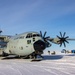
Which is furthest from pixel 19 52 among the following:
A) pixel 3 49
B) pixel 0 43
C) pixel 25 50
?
pixel 0 43

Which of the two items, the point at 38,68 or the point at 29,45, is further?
the point at 29,45

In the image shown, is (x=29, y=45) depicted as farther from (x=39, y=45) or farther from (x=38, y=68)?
(x=38, y=68)

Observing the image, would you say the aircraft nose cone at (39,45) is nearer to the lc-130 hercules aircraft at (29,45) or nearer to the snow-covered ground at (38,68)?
the lc-130 hercules aircraft at (29,45)

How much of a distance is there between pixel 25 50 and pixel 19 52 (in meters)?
1.58

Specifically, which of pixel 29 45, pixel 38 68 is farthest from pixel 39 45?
pixel 38 68

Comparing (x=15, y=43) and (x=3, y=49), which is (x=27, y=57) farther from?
(x=3, y=49)

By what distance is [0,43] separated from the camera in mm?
32531

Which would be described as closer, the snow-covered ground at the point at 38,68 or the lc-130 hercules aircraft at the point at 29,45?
the snow-covered ground at the point at 38,68

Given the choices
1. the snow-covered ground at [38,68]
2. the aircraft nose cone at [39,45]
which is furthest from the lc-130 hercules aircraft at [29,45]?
the snow-covered ground at [38,68]

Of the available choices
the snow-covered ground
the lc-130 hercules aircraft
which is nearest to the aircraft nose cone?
the lc-130 hercules aircraft

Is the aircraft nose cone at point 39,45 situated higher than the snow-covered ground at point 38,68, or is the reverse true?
the aircraft nose cone at point 39,45

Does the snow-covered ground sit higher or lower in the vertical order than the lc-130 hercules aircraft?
lower

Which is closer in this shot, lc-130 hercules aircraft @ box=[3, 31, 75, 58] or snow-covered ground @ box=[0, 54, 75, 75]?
snow-covered ground @ box=[0, 54, 75, 75]

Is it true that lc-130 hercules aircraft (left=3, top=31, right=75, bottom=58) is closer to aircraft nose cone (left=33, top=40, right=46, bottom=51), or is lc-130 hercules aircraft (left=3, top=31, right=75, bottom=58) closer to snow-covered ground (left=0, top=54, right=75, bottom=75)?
aircraft nose cone (left=33, top=40, right=46, bottom=51)
